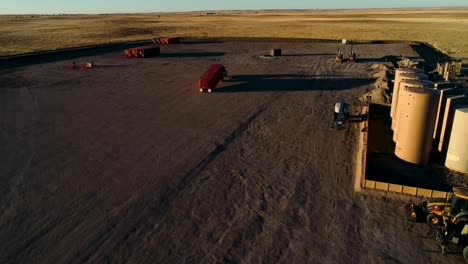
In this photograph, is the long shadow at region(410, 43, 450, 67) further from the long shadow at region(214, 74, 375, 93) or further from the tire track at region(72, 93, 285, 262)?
the tire track at region(72, 93, 285, 262)

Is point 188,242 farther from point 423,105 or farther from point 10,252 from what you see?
point 423,105

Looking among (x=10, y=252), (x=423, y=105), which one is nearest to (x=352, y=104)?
(x=423, y=105)

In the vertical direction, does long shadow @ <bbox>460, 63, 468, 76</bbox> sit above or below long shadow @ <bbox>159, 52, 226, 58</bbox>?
below

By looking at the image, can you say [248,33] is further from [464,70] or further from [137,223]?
[137,223]

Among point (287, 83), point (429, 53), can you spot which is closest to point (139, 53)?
point (287, 83)

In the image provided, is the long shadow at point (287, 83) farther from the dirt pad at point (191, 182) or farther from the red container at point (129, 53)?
the red container at point (129, 53)

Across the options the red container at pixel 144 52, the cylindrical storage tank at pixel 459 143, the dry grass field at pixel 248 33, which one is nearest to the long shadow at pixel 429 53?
the dry grass field at pixel 248 33

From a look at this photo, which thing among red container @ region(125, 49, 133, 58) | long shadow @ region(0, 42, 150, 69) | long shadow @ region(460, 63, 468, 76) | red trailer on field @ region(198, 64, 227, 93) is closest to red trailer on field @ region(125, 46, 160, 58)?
red container @ region(125, 49, 133, 58)
